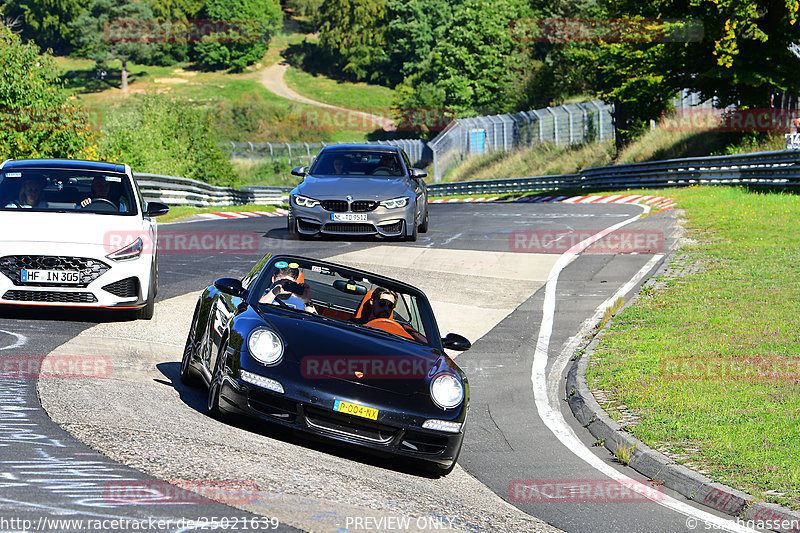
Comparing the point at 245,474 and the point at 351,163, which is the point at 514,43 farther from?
the point at 245,474

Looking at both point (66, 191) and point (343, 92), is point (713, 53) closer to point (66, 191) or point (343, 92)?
point (66, 191)

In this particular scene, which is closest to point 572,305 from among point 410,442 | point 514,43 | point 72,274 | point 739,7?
point 72,274

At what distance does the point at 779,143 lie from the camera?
36.4 m

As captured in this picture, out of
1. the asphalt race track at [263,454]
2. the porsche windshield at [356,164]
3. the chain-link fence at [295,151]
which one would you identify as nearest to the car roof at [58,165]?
the asphalt race track at [263,454]

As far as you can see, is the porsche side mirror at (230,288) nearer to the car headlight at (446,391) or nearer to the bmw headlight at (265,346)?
the bmw headlight at (265,346)

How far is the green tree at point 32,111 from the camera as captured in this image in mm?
33688

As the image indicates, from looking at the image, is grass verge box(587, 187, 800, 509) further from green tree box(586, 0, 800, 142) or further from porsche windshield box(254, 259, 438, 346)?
green tree box(586, 0, 800, 142)

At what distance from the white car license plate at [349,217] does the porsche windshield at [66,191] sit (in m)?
6.87

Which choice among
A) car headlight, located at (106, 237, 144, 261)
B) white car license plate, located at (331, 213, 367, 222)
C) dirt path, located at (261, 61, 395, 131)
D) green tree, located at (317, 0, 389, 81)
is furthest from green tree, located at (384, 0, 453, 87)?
car headlight, located at (106, 237, 144, 261)

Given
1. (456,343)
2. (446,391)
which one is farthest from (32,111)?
(446,391)

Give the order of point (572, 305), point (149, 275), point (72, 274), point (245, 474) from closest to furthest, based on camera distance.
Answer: point (245, 474) < point (72, 274) < point (149, 275) < point (572, 305)

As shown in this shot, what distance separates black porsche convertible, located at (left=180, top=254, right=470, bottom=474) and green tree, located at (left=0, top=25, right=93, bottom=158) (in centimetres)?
2736

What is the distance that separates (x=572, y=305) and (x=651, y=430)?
23.0 ft

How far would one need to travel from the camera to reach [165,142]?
165ft
